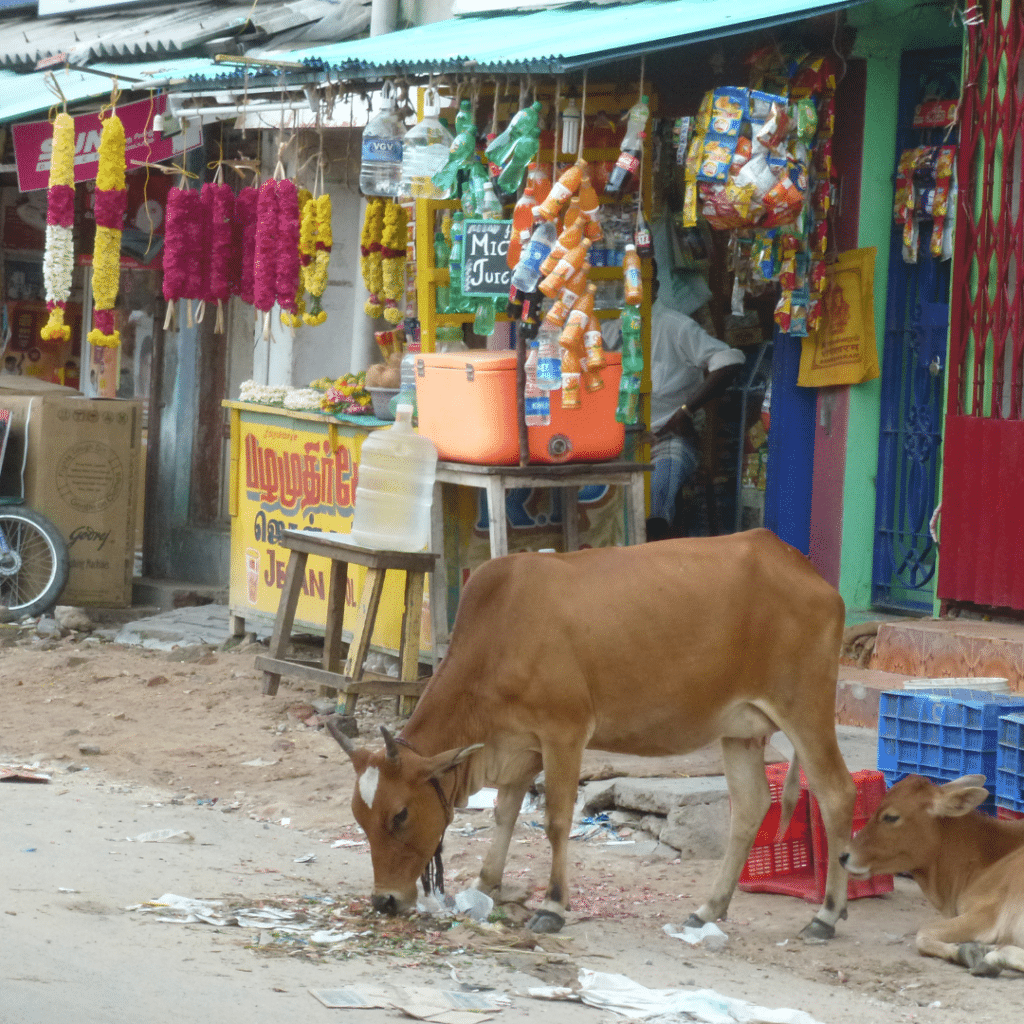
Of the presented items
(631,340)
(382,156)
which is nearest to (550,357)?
(631,340)

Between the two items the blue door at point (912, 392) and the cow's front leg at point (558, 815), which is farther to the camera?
the blue door at point (912, 392)

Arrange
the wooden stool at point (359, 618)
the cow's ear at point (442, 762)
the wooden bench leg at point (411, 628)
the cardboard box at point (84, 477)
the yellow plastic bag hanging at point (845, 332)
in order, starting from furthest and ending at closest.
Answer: the cardboard box at point (84, 477) < the yellow plastic bag hanging at point (845, 332) < the wooden bench leg at point (411, 628) < the wooden stool at point (359, 618) < the cow's ear at point (442, 762)

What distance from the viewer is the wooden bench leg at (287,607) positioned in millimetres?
9477

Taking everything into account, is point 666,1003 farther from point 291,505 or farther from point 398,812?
point 291,505

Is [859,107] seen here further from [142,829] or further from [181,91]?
[142,829]

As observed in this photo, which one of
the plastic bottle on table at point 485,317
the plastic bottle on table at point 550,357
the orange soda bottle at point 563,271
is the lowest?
the plastic bottle on table at point 550,357

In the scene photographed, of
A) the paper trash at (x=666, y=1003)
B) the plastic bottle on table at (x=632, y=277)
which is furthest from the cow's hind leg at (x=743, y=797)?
the plastic bottle on table at (x=632, y=277)

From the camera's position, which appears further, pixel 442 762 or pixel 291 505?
pixel 291 505

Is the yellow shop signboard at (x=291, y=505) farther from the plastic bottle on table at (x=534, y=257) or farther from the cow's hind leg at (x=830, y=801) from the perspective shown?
the cow's hind leg at (x=830, y=801)

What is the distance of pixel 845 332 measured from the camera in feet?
30.9

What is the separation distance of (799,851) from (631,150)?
11.4 feet

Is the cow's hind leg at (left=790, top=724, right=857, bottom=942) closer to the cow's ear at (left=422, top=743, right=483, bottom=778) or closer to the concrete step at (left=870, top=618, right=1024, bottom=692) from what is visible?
the cow's ear at (left=422, top=743, right=483, bottom=778)

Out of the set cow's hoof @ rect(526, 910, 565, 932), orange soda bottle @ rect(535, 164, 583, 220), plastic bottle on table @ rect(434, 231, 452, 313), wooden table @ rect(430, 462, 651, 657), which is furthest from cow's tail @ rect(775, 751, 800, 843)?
plastic bottle on table @ rect(434, 231, 452, 313)

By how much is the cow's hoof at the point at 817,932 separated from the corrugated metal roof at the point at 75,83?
7.22 m
